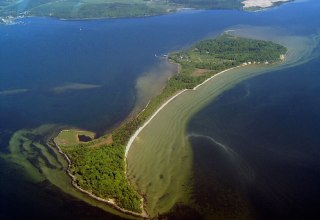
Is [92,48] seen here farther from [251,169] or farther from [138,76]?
[251,169]

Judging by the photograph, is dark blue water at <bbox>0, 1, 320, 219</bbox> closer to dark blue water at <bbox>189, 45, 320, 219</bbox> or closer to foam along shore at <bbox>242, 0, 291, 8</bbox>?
foam along shore at <bbox>242, 0, 291, 8</bbox>

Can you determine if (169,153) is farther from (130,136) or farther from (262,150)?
(262,150)

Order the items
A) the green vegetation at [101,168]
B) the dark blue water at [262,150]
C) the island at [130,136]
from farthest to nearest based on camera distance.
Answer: the island at [130,136] < the green vegetation at [101,168] < the dark blue water at [262,150]

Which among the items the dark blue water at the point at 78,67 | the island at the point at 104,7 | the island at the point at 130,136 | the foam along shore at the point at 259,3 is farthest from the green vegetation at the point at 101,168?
the foam along shore at the point at 259,3

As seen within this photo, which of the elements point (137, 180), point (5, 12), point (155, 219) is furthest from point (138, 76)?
point (5, 12)

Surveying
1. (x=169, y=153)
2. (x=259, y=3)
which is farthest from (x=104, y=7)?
(x=169, y=153)

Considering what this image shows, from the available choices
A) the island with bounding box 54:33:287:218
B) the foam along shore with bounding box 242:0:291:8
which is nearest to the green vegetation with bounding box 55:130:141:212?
the island with bounding box 54:33:287:218

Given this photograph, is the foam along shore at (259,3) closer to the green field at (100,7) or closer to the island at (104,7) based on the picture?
the island at (104,7)
